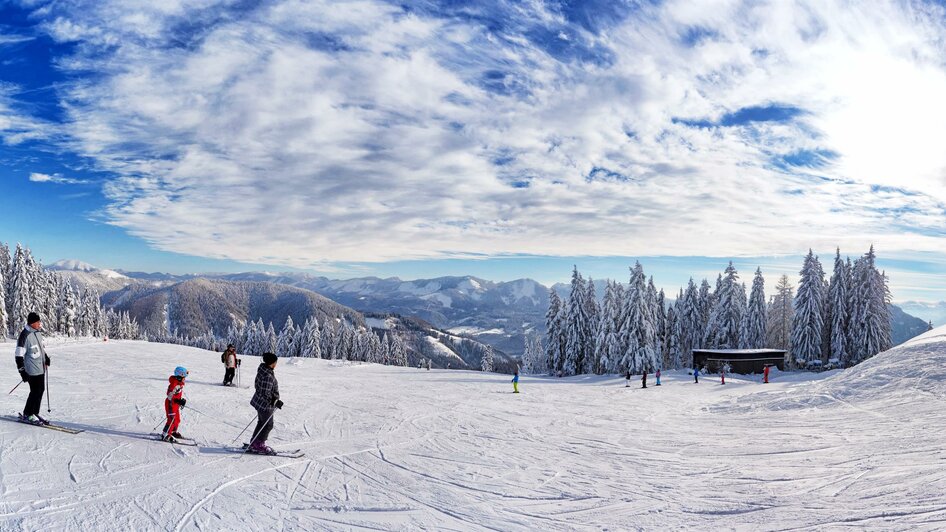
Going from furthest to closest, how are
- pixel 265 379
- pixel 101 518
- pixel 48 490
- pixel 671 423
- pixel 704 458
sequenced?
pixel 671 423 → pixel 704 458 → pixel 265 379 → pixel 48 490 → pixel 101 518

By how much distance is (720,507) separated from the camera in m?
6.95

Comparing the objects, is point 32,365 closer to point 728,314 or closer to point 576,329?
point 576,329

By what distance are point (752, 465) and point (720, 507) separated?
2.90 metres

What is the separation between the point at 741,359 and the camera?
42156 mm

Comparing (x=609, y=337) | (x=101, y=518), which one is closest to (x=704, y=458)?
(x=101, y=518)

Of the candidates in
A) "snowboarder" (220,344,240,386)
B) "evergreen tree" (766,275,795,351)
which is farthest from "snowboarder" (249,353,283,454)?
"evergreen tree" (766,275,795,351)

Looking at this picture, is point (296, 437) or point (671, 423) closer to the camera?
point (296, 437)

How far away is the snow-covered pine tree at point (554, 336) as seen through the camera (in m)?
51.9

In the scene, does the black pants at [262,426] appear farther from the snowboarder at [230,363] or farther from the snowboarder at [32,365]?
the snowboarder at [230,363]

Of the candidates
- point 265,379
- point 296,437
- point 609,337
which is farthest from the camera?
point 609,337

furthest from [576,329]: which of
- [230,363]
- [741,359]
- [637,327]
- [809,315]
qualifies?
[230,363]

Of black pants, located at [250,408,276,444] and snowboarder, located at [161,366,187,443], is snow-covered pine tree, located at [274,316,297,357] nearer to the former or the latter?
snowboarder, located at [161,366,187,443]

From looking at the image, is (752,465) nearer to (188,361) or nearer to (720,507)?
(720,507)

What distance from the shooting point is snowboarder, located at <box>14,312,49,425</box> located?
9352mm
